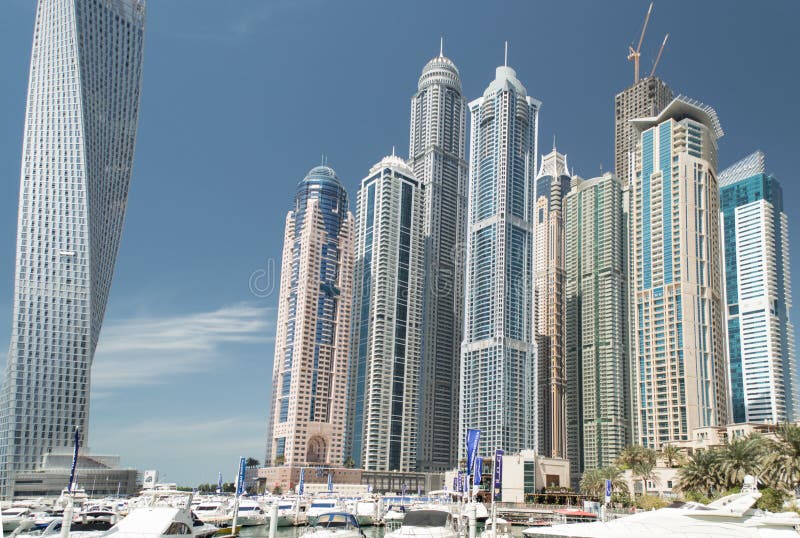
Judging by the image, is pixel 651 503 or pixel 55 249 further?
pixel 55 249

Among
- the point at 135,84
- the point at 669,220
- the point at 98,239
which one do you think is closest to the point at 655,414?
the point at 669,220

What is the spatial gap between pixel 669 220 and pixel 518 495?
80.7m

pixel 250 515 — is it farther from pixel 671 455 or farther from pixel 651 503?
pixel 671 455

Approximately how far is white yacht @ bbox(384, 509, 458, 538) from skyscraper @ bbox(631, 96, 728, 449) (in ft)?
451

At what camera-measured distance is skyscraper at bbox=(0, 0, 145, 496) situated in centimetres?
15062

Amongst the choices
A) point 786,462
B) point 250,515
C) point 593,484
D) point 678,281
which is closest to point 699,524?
point 786,462

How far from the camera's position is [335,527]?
5553 centimetres

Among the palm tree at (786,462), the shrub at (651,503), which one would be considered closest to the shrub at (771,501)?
the palm tree at (786,462)

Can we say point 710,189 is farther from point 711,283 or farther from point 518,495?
point 518,495

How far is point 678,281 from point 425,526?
149 meters

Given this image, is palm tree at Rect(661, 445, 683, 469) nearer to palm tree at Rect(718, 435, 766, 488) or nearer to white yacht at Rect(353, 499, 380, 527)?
palm tree at Rect(718, 435, 766, 488)

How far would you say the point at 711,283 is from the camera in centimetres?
18062

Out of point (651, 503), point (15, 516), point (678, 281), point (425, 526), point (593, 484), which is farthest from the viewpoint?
point (678, 281)

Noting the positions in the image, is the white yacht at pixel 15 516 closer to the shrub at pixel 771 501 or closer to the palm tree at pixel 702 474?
the shrub at pixel 771 501
